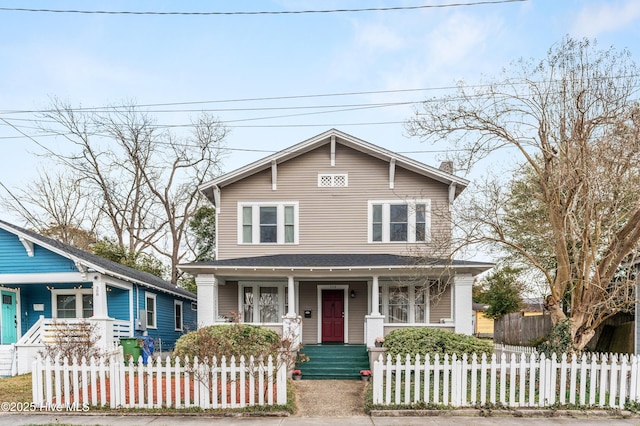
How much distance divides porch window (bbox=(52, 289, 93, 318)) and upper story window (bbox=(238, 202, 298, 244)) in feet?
19.5

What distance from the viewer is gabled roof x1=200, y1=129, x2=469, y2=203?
15.7 m

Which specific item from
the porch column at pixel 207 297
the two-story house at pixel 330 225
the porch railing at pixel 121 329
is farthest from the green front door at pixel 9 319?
the two-story house at pixel 330 225

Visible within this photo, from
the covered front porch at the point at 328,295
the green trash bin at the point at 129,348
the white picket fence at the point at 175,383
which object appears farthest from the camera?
the green trash bin at the point at 129,348

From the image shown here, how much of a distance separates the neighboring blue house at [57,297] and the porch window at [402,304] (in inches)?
344

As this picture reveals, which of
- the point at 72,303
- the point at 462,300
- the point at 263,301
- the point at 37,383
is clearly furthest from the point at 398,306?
the point at 72,303

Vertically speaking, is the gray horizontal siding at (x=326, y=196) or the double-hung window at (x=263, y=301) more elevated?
the gray horizontal siding at (x=326, y=196)

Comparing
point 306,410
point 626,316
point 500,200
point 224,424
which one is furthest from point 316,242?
point 626,316

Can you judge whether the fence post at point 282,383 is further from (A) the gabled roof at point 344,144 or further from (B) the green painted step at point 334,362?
(A) the gabled roof at point 344,144

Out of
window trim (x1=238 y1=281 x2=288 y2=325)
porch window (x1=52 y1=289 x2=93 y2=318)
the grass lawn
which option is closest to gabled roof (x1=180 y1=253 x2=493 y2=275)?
window trim (x1=238 y1=281 x2=288 y2=325)

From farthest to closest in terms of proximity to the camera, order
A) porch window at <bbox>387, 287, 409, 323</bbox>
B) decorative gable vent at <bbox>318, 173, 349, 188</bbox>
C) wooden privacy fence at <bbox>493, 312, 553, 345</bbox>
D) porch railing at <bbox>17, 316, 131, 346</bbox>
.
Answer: wooden privacy fence at <bbox>493, 312, 553, 345</bbox>, decorative gable vent at <bbox>318, 173, 349, 188</bbox>, porch window at <bbox>387, 287, 409, 323</bbox>, porch railing at <bbox>17, 316, 131, 346</bbox>

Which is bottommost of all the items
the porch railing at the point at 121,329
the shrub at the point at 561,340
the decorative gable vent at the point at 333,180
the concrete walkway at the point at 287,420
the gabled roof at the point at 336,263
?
the concrete walkway at the point at 287,420

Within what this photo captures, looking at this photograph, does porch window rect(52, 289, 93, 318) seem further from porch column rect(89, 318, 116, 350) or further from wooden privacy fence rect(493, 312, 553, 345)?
wooden privacy fence rect(493, 312, 553, 345)

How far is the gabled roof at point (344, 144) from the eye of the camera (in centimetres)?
1570

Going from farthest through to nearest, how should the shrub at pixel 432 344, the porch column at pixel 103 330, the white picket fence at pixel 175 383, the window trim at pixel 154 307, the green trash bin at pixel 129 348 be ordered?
the window trim at pixel 154 307 < the green trash bin at pixel 129 348 < the porch column at pixel 103 330 < the shrub at pixel 432 344 < the white picket fence at pixel 175 383
